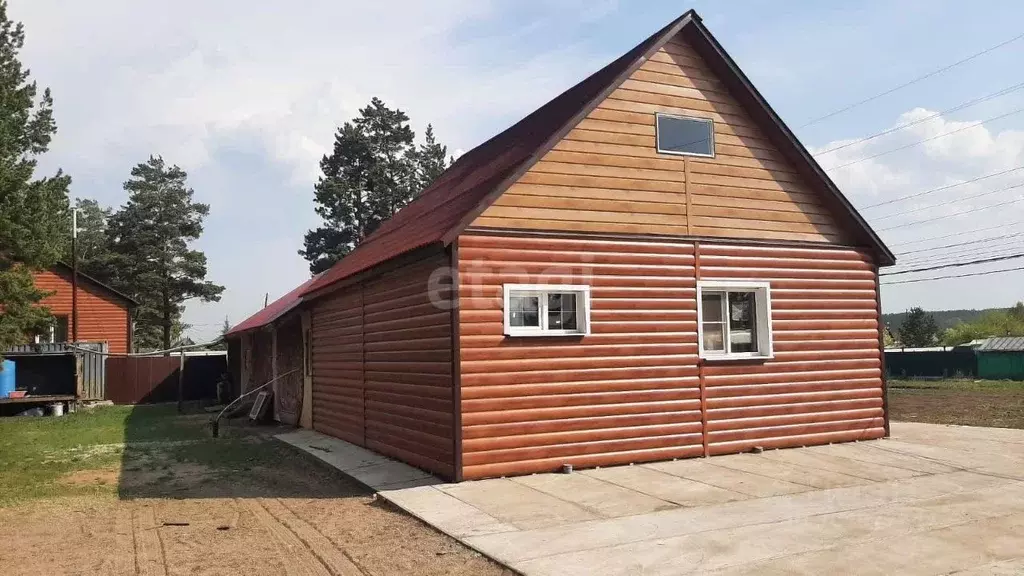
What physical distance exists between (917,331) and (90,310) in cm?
7099

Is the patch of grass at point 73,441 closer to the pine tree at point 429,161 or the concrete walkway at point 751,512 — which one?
the concrete walkway at point 751,512

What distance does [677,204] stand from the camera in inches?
440

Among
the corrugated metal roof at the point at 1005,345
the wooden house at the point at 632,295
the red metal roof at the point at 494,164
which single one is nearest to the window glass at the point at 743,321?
the wooden house at the point at 632,295

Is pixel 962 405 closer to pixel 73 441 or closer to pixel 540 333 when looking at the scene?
pixel 540 333

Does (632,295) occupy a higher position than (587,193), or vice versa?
(587,193)

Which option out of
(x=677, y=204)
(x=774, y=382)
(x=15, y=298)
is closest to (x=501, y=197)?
(x=677, y=204)

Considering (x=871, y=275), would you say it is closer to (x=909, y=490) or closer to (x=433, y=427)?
(x=909, y=490)

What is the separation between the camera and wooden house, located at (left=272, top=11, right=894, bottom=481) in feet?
31.9

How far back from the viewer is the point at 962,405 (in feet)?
77.1

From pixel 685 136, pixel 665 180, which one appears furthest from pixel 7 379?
pixel 685 136

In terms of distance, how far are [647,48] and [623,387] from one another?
4.93 m

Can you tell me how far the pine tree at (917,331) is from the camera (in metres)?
73.5

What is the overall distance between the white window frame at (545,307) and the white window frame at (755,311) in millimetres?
1937

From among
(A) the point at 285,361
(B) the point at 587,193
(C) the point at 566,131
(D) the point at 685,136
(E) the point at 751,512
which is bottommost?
(E) the point at 751,512
